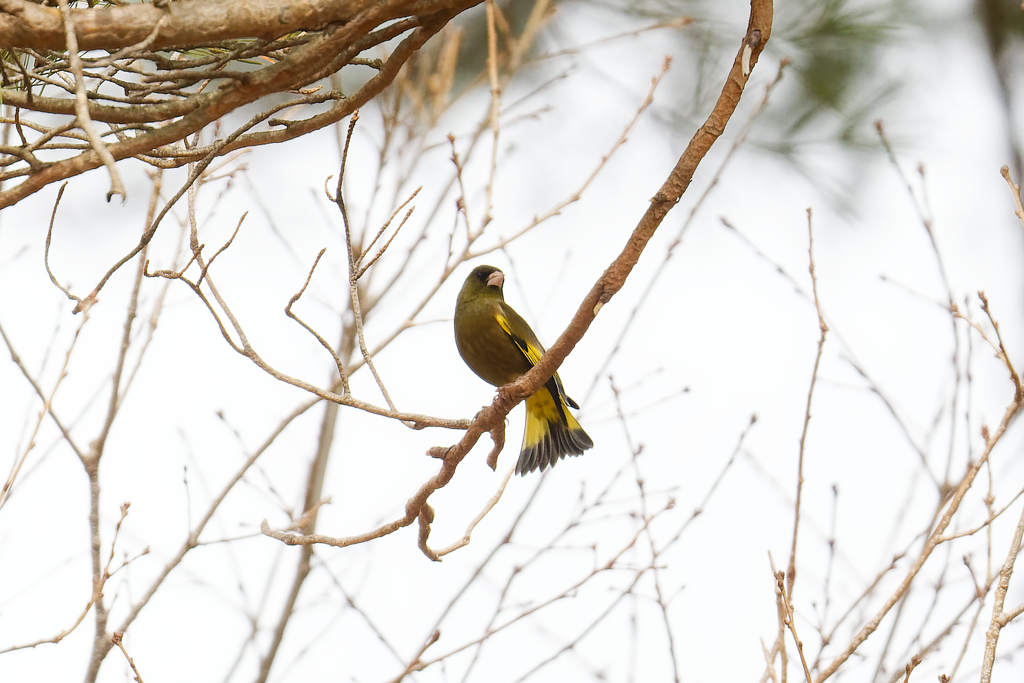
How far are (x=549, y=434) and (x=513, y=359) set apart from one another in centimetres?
29

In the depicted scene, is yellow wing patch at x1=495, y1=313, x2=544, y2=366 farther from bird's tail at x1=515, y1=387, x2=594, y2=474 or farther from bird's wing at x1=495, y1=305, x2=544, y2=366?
bird's tail at x1=515, y1=387, x2=594, y2=474

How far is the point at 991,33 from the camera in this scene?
412cm

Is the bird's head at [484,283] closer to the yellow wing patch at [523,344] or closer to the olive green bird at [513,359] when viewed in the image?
the olive green bird at [513,359]

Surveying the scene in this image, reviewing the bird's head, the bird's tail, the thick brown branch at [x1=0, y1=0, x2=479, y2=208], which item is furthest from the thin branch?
the bird's head

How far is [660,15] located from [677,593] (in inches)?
88.6

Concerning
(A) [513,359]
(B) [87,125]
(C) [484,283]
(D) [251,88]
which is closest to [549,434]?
(A) [513,359]

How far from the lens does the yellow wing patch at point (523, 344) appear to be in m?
3.04

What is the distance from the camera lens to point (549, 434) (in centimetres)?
294

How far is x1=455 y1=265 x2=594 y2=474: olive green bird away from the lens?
2.89m

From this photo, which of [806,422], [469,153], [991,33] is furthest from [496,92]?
[991,33]

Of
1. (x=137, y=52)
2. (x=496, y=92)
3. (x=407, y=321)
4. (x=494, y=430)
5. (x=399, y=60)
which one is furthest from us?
(x=407, y=321)

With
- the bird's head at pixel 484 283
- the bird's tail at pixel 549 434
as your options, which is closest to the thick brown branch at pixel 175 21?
the bird's tail at pixel 549 434

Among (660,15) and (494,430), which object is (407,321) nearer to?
(494,430)

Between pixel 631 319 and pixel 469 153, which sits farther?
pixel 469 153
